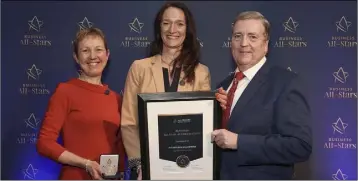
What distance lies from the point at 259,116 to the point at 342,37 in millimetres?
2338

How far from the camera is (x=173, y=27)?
10.1 ft

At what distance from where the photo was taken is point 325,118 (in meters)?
4.35

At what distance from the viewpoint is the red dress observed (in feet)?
10.3

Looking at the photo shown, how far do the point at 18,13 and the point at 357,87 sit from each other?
11.0 feet

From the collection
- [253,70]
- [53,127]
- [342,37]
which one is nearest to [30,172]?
[53,127]

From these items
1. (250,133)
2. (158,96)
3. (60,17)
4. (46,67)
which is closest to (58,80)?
(46,67)

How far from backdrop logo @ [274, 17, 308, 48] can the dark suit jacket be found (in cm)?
186

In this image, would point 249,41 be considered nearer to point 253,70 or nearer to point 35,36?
point 253,70

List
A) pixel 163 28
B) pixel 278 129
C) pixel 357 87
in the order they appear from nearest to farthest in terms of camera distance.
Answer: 1. pixel 278 129
2. pixel 163 28
3. pixel 357 87

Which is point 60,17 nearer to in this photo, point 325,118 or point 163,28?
point 163,28

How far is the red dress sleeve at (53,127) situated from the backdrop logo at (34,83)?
1298mm

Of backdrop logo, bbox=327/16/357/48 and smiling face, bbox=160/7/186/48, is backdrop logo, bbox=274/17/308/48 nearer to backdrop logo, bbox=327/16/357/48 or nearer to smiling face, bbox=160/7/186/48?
backdrop logo, bbox=327/16/357/48

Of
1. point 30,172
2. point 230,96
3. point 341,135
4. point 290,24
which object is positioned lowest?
point 30,172

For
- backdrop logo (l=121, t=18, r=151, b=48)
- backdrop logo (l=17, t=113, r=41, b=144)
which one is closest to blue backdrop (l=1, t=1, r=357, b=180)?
backdrop logo (l=121, t=18, r=151, b=48)
